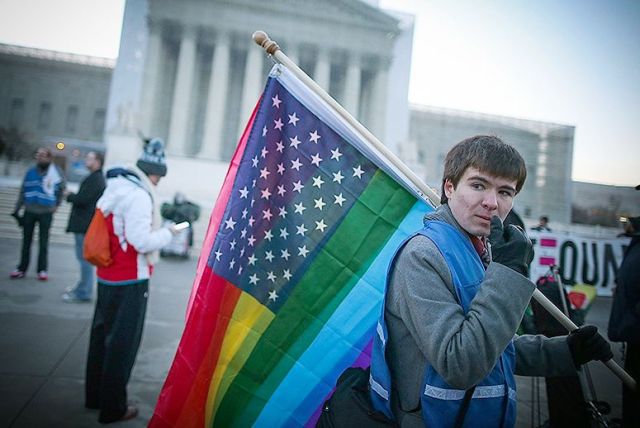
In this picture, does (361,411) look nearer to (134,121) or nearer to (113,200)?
(113,200)

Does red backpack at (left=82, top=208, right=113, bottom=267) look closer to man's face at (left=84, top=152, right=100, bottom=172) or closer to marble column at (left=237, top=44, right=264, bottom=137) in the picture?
man's face at (left=84, top=152, right=100, bottom=172)

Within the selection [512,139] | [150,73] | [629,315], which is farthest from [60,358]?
[512,139]

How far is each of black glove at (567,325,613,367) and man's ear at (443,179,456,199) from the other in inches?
29.4

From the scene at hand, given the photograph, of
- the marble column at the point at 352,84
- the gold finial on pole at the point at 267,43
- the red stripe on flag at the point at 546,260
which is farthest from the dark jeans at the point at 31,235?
the marble column at the point at 352,84

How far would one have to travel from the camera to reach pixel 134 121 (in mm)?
19812

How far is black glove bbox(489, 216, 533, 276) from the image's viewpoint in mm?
1150

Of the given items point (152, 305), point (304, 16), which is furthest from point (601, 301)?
point (304, 16)

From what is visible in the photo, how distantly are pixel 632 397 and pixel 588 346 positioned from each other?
1.60 metres

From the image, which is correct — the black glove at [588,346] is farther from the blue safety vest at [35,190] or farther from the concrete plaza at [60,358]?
the blue safety vest at [35,190]

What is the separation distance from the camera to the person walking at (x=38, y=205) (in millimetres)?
6254

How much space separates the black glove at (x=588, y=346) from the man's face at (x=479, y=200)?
61cm

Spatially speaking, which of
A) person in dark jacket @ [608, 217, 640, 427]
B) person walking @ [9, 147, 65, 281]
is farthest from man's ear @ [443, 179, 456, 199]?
person walking @ [9, 147, 65, 281]

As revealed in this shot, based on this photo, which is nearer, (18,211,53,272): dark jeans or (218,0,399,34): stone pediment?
(18,211,53,272): dark jeans

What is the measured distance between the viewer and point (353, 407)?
129cm
